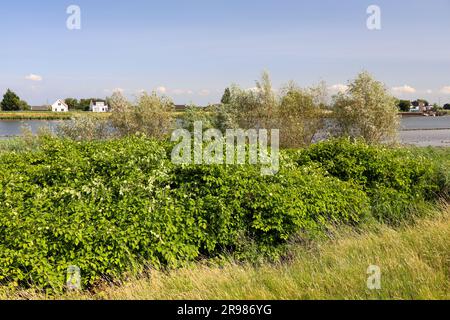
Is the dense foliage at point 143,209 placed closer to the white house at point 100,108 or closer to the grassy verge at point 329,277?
the grassy verge at point 329,277

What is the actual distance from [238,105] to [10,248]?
718 inches

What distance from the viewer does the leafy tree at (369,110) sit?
63.9ft

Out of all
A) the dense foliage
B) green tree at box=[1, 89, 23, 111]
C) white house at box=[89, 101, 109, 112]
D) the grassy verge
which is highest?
green tree at box=[1, 89, 23, 111]

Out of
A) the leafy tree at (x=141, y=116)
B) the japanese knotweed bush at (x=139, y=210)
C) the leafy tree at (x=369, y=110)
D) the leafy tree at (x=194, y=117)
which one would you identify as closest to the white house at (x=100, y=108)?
the leafy tree at (x=141, y=116)

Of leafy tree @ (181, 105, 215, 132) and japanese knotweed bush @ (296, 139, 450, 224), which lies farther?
leafy tree @ (181, 105, 215, 132)

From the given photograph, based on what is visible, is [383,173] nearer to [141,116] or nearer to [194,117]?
[194,117]

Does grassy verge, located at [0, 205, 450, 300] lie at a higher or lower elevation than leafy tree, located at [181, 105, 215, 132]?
lower

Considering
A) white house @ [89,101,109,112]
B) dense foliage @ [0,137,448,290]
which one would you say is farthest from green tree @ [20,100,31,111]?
dense foliage @ [0,137,448,290]

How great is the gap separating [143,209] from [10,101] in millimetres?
86932

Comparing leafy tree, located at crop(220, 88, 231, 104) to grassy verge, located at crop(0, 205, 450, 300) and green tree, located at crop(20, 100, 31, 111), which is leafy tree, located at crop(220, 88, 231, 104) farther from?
green tree, located at crop(20, 100, 31, 111)

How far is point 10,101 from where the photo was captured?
80000 mm

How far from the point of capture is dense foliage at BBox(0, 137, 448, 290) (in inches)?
208

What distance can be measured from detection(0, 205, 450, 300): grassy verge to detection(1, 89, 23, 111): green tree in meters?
87.1
